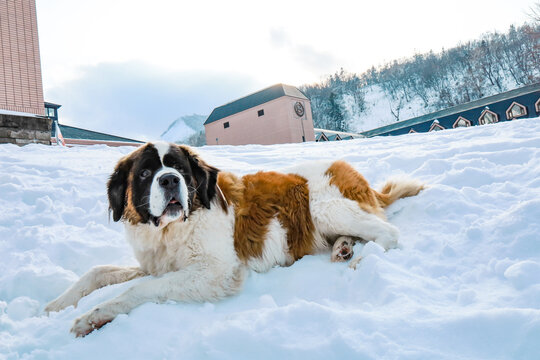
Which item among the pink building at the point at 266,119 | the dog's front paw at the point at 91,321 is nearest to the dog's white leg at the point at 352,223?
the dog's front paw at the point at 91,321

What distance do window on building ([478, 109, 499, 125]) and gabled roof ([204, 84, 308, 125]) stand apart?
59.1ft

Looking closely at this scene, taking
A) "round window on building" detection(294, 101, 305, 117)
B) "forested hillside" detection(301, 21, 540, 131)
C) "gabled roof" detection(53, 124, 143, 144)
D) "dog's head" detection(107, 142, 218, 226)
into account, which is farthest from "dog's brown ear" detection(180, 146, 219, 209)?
"forested hillside" detection(301, 21, 540, 131)

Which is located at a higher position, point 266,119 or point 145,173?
point 266,119

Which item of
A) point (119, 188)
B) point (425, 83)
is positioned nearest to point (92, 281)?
point (119, 188)

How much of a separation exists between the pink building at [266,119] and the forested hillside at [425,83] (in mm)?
31684

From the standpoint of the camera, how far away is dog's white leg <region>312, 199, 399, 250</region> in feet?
8.22

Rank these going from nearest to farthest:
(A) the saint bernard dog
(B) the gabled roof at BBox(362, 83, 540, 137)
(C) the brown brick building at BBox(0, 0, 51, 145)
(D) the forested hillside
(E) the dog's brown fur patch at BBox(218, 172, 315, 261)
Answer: (A) the saint bernard dog
(E) the dog's brown fur patch at BBox(218, 172, 315, 261)
(C) the brown brick building at BBox(0, 0, 51, 145)
(B) the gabled roof at BBox(362, 83, 540, 137)
(D) the forested hillside

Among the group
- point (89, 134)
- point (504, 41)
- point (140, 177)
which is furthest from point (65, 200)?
point (504, 41)

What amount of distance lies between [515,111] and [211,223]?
3770 cm

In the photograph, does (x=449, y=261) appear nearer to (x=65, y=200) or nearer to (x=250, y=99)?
(x=65, y=200)

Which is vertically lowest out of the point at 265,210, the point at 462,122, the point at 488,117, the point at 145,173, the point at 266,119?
the point at 265,210

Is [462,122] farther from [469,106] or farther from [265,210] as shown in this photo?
[265,210]

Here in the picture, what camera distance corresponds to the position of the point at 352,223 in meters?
2.62

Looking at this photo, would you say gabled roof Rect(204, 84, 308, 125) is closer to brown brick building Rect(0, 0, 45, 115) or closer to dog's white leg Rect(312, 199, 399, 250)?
brown brick building Rect(0, 0, 45, 115)
